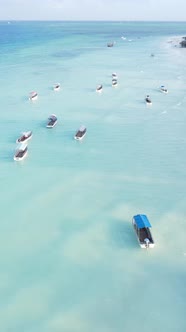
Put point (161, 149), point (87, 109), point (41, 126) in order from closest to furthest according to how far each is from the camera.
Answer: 1. point (161, 149)
2. point (41, 126)
3. point (87, 109)

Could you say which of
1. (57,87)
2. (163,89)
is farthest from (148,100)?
(57,87)

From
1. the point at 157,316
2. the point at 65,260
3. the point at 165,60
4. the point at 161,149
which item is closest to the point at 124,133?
the point at 161,149

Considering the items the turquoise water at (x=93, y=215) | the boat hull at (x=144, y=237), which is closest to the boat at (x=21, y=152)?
the turquoise water at (x=93, y=215)

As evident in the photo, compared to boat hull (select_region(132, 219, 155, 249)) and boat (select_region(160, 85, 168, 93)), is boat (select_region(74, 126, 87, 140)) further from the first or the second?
boat (select_region(160, 85, 168, 93))

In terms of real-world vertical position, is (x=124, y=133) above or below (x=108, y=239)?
above

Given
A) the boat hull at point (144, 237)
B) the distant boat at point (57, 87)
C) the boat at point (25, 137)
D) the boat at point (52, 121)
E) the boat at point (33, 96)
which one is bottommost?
the boat hull at point (144, 237)

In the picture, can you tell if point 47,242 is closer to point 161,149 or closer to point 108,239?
point 108,239

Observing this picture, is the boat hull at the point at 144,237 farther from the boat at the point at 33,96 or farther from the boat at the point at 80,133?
the boat at the point at 33,96
